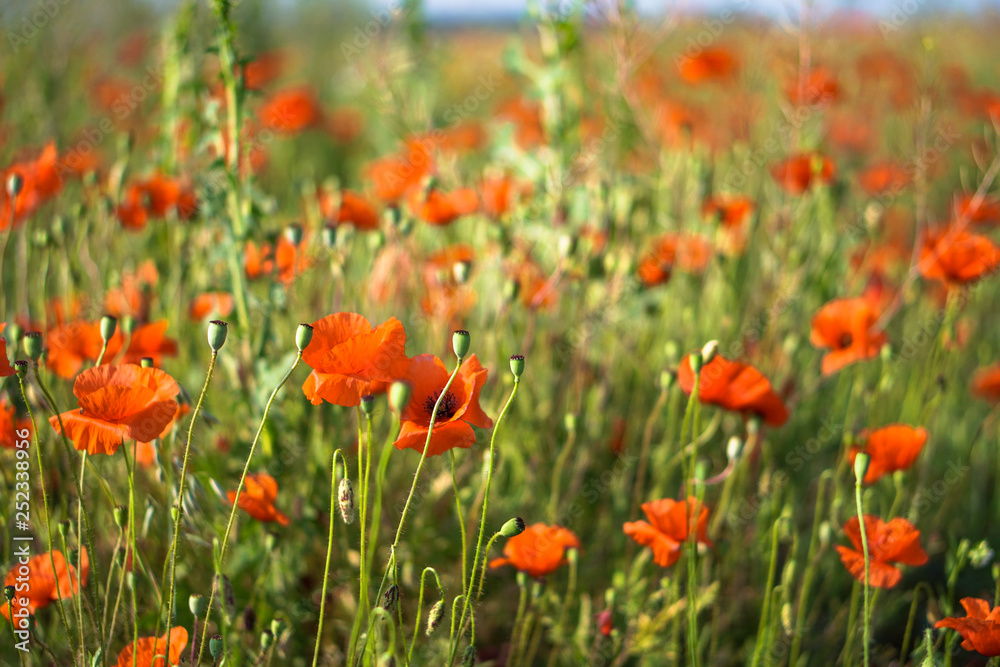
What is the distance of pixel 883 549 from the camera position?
46.8 inches

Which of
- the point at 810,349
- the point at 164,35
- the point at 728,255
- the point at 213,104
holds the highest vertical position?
the point at 164,35

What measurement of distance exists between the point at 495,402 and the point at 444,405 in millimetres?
577

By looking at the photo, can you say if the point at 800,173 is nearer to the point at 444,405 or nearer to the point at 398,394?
the point at 444,405

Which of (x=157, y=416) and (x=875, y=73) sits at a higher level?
(x=875, y=73)

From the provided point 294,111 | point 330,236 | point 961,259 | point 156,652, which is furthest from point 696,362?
point 294,111

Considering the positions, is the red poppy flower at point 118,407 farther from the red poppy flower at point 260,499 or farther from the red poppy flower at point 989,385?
the red poppy flower at point 989,385

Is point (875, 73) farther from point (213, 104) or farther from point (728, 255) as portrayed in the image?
point (213, 104)

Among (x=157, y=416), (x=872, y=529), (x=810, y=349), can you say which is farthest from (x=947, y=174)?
(x=157, y=416)

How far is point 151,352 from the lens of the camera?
4.67 ft

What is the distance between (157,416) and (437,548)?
2.77 feet

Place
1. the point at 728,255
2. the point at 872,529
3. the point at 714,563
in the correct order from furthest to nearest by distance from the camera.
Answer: the point at 728,255 → the point at 714,563 → the point at 872,529

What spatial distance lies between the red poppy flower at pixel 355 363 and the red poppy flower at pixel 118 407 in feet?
0.61

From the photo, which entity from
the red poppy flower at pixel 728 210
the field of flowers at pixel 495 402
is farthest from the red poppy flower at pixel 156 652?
the red poppy flower at pixel 728 210

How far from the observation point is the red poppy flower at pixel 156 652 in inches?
39.4
